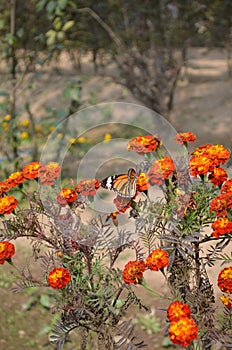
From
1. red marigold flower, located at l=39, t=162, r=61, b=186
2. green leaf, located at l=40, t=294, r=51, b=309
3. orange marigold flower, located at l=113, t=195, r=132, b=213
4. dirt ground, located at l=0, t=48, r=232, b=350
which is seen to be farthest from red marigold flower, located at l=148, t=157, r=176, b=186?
green leaf, located at l=40, t=294, r=51, b=309

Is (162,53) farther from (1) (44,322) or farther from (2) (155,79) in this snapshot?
(1) (44,322)

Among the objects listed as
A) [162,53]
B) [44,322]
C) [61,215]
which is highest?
[162,53]

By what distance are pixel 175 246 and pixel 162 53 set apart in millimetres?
6309

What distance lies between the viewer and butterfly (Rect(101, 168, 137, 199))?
1761mm

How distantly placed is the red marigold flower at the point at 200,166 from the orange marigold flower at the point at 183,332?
0.54 m

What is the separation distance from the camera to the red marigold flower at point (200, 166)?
5.72ft

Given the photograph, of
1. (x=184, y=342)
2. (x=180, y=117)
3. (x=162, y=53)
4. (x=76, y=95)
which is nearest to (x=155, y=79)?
(x=162, y=53)

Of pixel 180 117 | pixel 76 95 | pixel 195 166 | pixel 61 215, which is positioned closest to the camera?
pixel 195 166

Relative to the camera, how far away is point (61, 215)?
6.23ft

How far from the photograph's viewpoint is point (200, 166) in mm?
1748

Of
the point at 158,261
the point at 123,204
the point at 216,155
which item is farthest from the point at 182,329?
the point at 216,155

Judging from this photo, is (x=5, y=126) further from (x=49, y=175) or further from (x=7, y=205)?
(x=7, y=205)

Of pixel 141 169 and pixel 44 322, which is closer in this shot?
pixel 141 169

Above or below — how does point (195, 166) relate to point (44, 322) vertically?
above
